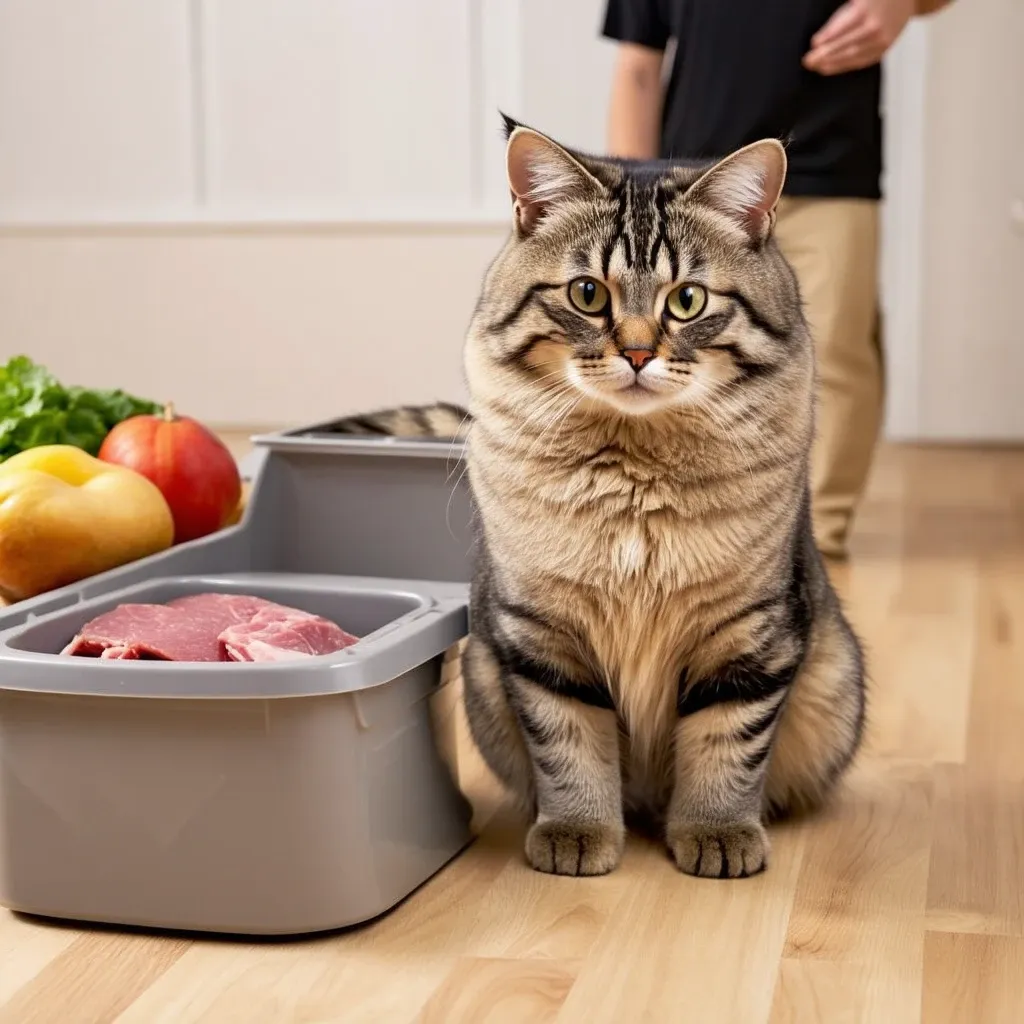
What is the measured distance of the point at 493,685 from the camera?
172cm

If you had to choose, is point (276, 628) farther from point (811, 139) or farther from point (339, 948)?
point (811, 139)

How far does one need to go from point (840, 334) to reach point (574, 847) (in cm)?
183

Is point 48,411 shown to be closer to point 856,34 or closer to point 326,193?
point 856,34

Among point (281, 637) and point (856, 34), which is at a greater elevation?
point (856, 34)

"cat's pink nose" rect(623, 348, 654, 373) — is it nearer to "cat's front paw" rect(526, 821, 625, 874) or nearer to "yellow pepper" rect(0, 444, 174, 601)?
"cat's front paw" rect(526, 821, 625, 874)

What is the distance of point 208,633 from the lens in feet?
5.24

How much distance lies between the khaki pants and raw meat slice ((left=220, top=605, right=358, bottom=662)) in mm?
1692

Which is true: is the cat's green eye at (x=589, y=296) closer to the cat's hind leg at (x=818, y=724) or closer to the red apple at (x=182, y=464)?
the cat's hind leg at (x=818, y=724)

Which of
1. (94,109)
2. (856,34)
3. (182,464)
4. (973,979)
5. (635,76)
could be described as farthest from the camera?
(94,109)

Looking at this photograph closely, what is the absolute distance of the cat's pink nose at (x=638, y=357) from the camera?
1467 mm

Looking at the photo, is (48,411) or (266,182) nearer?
(48,411)

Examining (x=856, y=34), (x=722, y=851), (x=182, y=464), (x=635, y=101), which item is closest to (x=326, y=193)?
→ (x=635, y=101)

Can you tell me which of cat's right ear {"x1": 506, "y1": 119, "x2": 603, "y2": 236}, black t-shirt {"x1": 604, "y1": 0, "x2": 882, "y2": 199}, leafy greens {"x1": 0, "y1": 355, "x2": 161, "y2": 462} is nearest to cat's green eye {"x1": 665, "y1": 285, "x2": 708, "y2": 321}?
cat's right ear {"x1": 506, "y1": 119, "x2": 603, "y2": 236}

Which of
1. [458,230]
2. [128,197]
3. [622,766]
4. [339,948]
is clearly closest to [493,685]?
[622,766]
